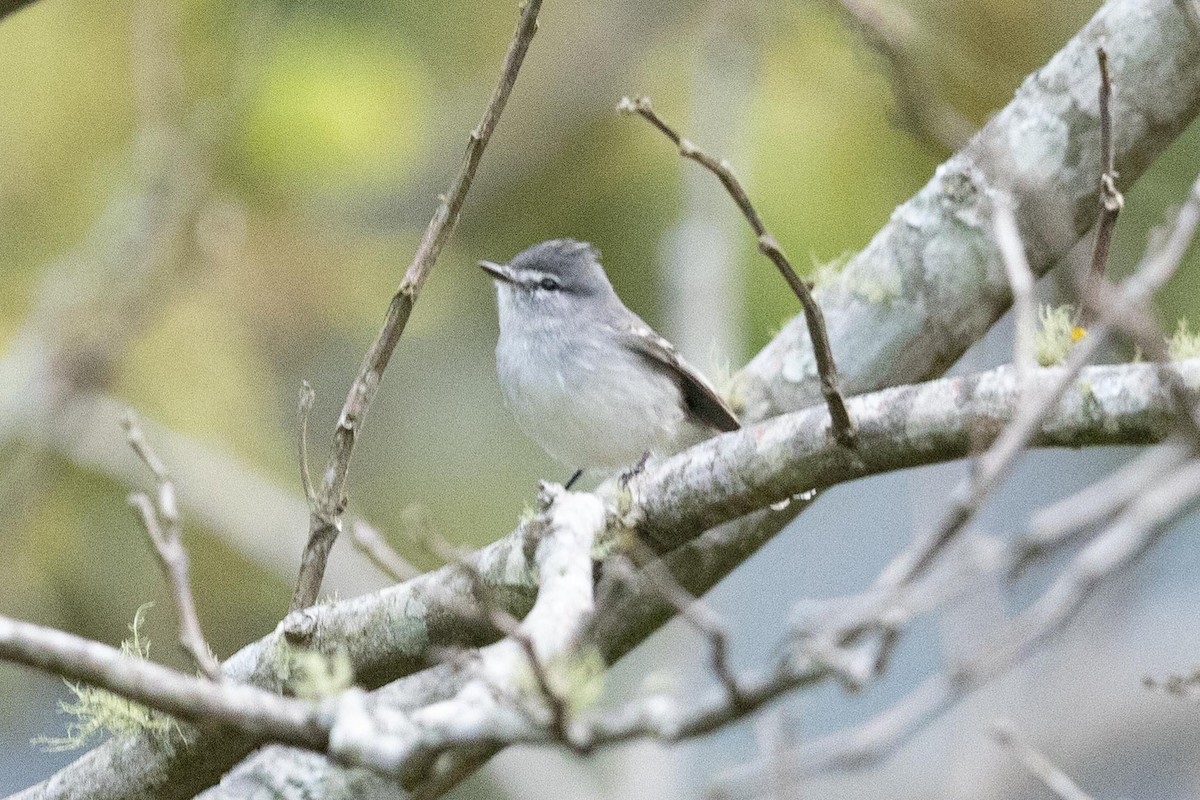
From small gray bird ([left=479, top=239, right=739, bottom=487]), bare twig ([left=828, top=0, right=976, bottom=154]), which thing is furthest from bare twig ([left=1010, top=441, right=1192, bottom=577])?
small gray bird ([left=479, top=239, right=739, bottom=487])

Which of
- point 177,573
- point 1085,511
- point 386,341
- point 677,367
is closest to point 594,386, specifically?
point 677,367

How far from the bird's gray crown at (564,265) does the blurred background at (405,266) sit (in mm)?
727

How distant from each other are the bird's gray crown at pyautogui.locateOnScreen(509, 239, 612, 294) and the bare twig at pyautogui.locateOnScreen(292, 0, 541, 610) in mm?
2283

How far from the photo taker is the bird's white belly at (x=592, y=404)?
5594 millimetres

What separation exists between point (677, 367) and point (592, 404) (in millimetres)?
377

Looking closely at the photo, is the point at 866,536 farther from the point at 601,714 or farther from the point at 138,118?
the point at 601,714

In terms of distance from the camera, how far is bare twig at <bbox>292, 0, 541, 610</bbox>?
3664 millimetres

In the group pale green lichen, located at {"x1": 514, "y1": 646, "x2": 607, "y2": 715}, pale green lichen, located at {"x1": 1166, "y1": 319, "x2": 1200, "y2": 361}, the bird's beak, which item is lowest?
pale green lichen, located at {"x1": 514, "y1": 646, "x2": 607, "y2": 715}

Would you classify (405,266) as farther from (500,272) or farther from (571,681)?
(571,681)

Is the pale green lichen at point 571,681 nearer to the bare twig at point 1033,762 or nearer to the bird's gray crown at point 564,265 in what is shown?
the bare twig at point 1033,762

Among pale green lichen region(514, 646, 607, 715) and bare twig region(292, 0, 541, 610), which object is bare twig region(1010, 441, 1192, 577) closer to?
pale green lichen region(514, 646, 607, 715)

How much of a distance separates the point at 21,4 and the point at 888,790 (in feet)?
17.5

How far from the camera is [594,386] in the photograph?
18.5 ft

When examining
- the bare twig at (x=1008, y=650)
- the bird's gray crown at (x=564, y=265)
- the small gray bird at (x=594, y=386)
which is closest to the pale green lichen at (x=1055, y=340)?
the bare twig at (x=1008, y=650)
